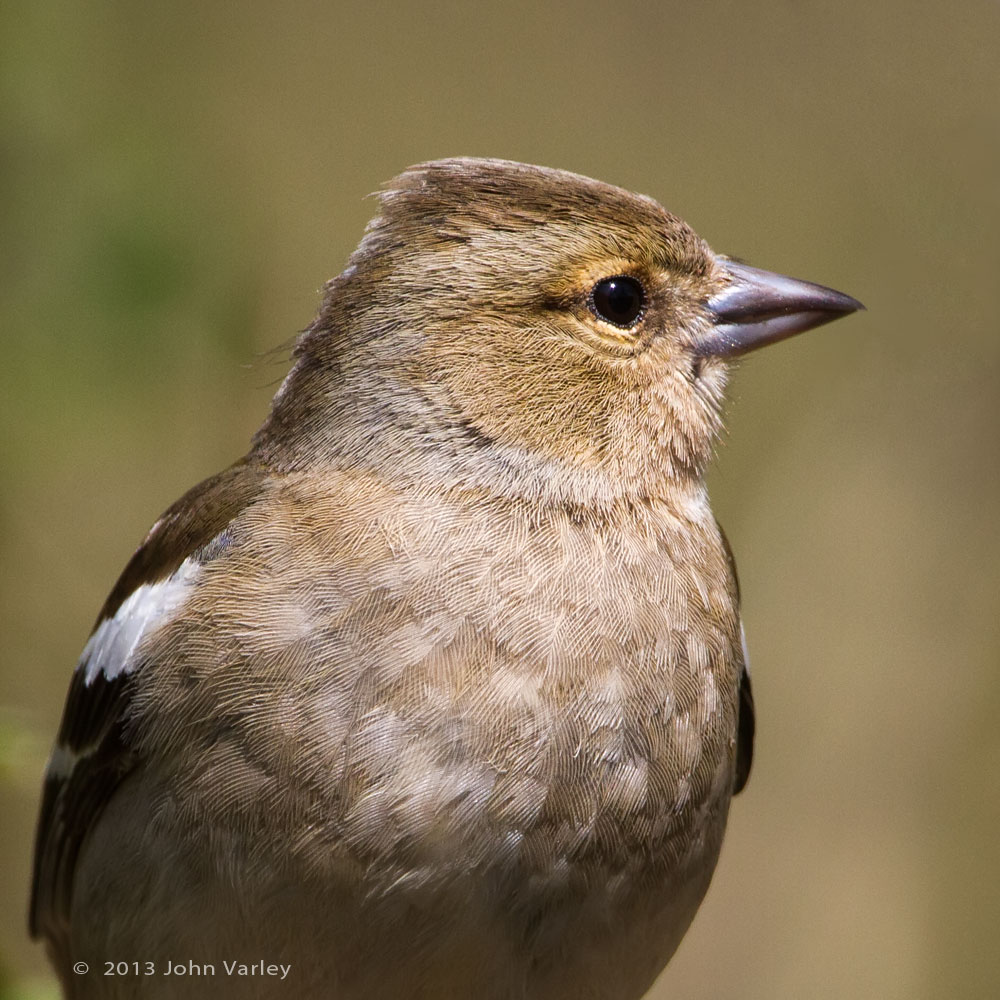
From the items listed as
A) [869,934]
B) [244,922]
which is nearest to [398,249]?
[244,922]

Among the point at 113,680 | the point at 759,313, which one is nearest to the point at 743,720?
the point at 759,313

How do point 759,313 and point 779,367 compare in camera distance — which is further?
point 779,367

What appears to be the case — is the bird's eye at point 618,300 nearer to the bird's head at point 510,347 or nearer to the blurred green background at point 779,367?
the bird's head at point 510,347

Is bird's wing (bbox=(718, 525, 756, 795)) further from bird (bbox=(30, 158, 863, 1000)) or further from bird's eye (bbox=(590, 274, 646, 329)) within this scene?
bird's eye (bbox=(590, 274, 646, 329))

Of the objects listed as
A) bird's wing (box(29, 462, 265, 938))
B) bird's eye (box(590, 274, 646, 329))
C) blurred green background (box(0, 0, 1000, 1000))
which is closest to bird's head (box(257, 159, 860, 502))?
bird's eye (box(590, 274, 646, 329))

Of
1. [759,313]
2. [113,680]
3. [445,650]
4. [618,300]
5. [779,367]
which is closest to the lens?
[445,650]

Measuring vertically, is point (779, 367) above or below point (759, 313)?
below

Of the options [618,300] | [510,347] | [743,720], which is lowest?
[743,720]

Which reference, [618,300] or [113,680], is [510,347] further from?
[113,680]
